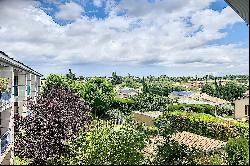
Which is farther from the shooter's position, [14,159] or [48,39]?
[48,39]

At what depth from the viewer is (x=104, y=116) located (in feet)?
100

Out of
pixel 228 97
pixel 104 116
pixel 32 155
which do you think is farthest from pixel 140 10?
pixel 228 97

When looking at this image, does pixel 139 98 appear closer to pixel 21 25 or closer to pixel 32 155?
pixel 21 25

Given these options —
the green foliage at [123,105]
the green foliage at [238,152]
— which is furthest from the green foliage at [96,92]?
the green foliage at [238,152]

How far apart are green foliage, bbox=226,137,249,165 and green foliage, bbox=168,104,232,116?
22624 millimetres

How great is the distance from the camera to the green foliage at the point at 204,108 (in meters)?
32.2

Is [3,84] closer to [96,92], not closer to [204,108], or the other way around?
[96,92]

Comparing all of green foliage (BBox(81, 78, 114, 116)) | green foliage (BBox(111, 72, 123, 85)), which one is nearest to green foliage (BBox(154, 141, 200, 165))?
green foliage (BBox(81, 78, 114, 116))

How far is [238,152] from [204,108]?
25.6m

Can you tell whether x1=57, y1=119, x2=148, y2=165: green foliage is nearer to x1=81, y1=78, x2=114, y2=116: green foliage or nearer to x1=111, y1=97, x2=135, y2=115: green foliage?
x1=81, y1=78, x2=114, y2=116: green foliage

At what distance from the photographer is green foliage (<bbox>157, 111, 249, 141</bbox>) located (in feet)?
66.1

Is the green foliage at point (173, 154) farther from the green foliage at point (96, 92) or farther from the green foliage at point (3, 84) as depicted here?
the green foliage at point (96, 92)

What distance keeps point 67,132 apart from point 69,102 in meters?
7.27

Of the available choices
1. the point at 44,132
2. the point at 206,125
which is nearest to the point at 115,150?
the point at 44,132
